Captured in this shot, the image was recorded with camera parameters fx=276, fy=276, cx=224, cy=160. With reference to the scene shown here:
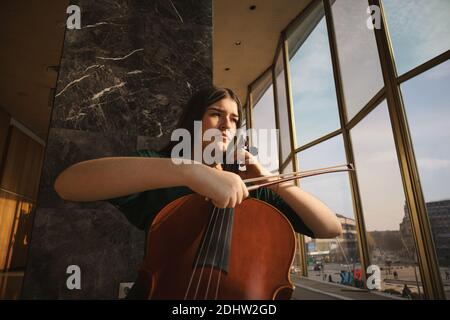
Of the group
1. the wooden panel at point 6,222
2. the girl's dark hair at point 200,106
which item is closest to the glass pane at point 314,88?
the girl's dark hair at point 200,106

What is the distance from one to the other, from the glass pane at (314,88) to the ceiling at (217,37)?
20.6 inches

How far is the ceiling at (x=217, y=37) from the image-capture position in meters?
3.71

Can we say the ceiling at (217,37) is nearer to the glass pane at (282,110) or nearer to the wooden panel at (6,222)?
the glass pane at (282,110)

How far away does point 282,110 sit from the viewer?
4395 mm

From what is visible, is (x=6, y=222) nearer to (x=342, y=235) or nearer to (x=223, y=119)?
(x=342, y=235)

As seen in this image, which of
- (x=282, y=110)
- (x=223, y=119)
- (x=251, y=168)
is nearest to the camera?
(x=251, y=168)

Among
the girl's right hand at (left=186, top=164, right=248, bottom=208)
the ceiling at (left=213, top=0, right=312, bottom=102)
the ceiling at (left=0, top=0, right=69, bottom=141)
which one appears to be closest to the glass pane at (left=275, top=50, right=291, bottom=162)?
the ceiling at (left=213, top=0, right=312, bottom=102)

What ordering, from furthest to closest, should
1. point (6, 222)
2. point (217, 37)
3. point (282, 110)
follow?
point (6, 222) < point (282, 110) < point (217, 37)

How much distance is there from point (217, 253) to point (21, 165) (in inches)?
304

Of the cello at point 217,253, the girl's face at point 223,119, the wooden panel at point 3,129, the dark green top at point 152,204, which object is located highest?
the wooden panel at point 3,129

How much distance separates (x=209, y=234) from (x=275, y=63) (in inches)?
168

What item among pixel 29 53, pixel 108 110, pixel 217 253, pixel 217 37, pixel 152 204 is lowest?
pixel 217 253

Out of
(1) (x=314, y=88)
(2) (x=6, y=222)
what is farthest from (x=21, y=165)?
(1) (x=314, y=88)

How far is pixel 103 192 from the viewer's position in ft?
2.99
